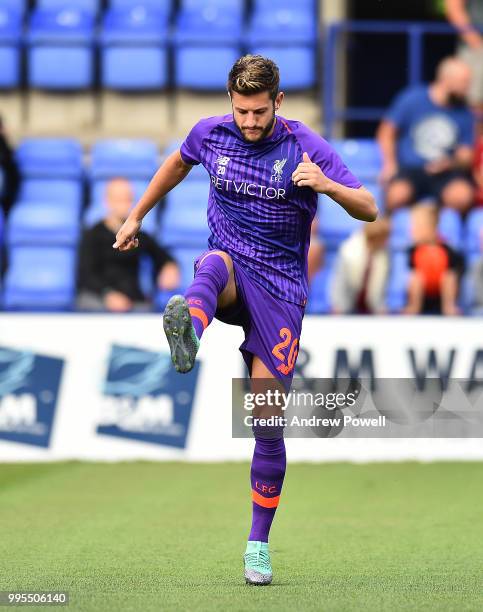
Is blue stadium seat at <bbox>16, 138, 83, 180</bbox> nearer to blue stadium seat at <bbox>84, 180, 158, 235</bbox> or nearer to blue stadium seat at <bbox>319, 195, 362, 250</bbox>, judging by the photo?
blue stadium seat at <bbox>84, 180, 158, 235</bbox>

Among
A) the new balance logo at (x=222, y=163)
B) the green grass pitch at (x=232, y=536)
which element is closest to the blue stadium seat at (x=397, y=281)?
the green grass pitch at (x=232, y=536)

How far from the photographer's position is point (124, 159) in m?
13.2

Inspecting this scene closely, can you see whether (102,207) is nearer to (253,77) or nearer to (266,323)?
(266,323)

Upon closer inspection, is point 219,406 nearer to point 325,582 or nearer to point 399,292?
point 399,292

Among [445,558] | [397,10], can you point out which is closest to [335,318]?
[445,558]

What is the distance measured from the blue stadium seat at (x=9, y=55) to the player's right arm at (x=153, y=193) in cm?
832

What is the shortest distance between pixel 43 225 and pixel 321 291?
8.76 feet

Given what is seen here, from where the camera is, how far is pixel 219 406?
419 inches

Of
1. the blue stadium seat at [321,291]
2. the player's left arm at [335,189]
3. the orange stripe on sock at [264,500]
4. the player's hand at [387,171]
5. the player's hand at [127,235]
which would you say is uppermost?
the player's left arm at [335,189]

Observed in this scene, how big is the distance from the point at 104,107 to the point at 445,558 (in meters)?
8.67

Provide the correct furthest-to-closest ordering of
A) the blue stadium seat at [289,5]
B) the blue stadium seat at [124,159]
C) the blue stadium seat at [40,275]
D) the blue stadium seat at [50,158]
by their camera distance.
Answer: the blue stadium seat at [289,5] → the blue stadium seat at [50,158] → the blue stadium seat at [124,159] → the blue stadium seat at [40,275]

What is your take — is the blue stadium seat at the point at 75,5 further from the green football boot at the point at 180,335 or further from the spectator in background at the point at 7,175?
the green football boot at the point at 180,335

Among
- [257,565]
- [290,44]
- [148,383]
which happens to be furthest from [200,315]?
[290,44]

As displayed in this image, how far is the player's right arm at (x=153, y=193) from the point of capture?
5.85m
